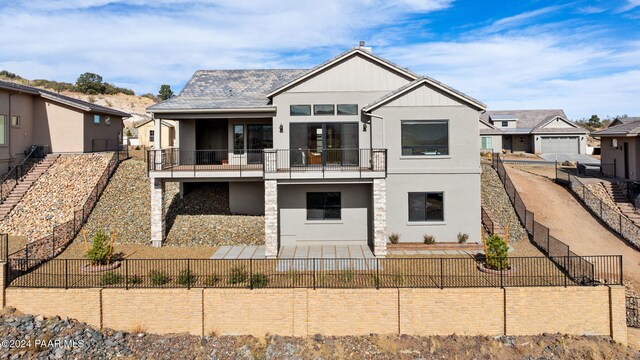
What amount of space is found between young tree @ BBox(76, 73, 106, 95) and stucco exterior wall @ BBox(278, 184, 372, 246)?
218 feet

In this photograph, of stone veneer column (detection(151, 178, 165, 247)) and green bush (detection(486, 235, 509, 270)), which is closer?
green bush (detection(486, 235, 509, 270))

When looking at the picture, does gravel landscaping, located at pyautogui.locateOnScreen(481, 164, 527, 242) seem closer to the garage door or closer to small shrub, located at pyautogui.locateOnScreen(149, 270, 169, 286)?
small shrub, located at pyautogui.locateOnScreen(149, 270, 169, 286)

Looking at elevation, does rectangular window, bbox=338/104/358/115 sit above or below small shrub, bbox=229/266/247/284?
above

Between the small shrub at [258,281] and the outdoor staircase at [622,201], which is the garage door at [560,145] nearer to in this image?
the outdoor staircase at [622,201]

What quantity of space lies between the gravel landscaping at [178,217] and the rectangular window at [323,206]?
2.89m

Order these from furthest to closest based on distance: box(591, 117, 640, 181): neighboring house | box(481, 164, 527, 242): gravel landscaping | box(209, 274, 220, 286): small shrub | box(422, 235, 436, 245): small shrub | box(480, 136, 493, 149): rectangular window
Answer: box(480, 136, 493, 149): rectangular window < box(591, 117, 640, 181): neighboring house < box(481, 164, 527, 242): gravel landscaping < box(422, 235, 436, 245): small shrub < box(209, 274, 220, 286): small shrub

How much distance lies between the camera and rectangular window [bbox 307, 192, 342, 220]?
19.5 metres

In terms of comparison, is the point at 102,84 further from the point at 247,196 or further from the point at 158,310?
the point at 158,310

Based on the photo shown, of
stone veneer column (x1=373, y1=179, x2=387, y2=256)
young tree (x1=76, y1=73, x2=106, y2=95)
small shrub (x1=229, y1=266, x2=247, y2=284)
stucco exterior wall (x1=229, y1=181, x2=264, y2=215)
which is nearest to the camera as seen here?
small shrub (x1=229, y1=266, x2=247, y2=284)

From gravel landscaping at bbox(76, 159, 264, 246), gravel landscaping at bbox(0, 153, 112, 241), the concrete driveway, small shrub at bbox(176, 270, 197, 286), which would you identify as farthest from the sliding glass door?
the concrete driveway

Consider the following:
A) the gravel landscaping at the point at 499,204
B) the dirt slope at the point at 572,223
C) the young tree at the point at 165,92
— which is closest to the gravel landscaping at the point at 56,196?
the gravel landscaping at the point at 499,204

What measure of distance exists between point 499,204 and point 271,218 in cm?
1332

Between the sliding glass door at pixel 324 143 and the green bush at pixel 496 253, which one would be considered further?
the sliding glass door at pixel 324 143

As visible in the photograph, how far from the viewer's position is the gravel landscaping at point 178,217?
19.5 m
